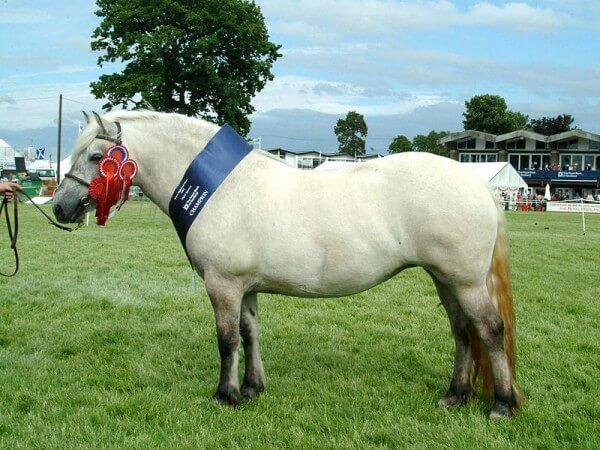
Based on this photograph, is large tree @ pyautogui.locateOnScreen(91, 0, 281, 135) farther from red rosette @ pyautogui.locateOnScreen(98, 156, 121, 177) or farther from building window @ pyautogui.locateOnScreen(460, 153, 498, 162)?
building window @ pyautogui.locateOnScreen(460, 153, 498, 162)

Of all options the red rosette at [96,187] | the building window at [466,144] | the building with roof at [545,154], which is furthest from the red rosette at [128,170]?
the building window at [466,144]

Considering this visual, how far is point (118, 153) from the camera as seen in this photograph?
4617 mm

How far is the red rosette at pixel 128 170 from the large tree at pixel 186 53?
78.7 feet

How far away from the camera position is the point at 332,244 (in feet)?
14.7

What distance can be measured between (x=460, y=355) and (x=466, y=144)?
229 ft

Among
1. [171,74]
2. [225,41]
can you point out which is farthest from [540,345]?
[225,41]

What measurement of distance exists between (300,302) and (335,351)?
2406mm

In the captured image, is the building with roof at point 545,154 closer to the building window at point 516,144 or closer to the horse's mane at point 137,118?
the building window at point 516,144

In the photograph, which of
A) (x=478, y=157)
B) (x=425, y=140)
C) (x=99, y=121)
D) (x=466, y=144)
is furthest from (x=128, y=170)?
(x=425, y=140)

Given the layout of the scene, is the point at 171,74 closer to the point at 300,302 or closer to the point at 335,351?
the point at 300,302

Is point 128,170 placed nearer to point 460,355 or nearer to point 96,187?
point 96,187

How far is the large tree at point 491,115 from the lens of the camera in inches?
3275

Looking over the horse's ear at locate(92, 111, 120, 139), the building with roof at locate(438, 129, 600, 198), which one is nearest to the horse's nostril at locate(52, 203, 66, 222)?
the horse's ear at locate(92, 111, 120, 139)

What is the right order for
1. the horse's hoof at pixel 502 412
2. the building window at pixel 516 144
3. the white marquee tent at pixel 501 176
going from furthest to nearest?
the building window at pixel 516 144 < the white marquee tent at pixel 501 176 < the horse's hoof at pixel 502 412
